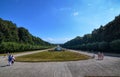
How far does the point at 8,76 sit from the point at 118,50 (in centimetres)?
5667

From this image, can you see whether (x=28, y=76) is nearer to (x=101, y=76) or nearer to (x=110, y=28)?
(x=101, y=76)

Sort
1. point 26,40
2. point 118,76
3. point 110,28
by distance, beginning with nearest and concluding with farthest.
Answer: point 118,76 < point 110,28 < point 26,40

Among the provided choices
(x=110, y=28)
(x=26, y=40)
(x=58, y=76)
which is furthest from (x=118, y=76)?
(x=26, y=40)

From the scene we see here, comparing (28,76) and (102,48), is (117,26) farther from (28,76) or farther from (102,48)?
(28,76)

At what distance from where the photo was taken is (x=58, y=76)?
666 inches

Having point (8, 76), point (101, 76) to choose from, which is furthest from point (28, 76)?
point (101, 76)

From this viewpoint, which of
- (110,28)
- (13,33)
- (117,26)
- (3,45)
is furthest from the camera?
(13,33)

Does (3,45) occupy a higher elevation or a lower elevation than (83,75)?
higher

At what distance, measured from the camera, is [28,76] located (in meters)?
17.0

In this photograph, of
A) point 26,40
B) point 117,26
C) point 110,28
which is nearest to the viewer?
point 117,26

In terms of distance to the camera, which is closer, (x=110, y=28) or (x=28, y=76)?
(x=28, y=76)

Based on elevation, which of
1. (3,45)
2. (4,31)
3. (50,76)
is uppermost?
(4,31)

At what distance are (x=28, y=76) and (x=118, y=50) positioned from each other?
184 feet

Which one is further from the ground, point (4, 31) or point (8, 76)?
point (4, 31)
